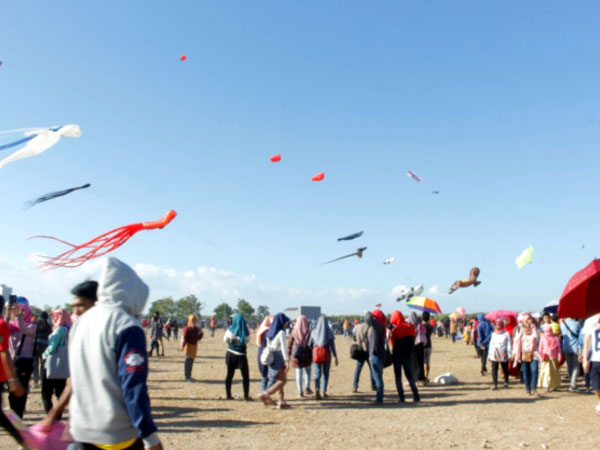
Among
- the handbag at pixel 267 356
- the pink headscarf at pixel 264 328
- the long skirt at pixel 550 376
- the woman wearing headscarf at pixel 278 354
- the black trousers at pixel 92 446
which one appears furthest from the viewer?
the long skirt at pixel 550 376

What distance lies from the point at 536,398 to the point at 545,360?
1442mm

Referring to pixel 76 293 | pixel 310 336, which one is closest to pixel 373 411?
pixel 310 336

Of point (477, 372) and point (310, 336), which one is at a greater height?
point (310, 336)

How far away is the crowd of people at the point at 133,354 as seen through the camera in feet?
8.98

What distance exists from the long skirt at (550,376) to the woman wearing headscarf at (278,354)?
244 inches

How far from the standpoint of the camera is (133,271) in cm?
309

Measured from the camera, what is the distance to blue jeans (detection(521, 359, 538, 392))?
439 inches

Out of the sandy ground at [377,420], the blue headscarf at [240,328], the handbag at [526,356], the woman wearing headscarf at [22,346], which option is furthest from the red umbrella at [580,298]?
the woman wearing headscarf at [22,346]

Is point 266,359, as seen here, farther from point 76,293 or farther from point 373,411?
point 76,293

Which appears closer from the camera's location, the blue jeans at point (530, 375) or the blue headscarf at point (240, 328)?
the blue headscarf at point (240, 328)

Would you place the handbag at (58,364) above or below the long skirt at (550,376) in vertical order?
above

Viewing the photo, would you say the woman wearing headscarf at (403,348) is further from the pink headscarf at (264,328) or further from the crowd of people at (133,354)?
the pink headscarf at (264,328)

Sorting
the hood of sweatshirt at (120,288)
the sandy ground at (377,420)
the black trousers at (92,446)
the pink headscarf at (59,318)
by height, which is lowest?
the sandy ground at (377,420)

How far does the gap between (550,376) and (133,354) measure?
11394mm
